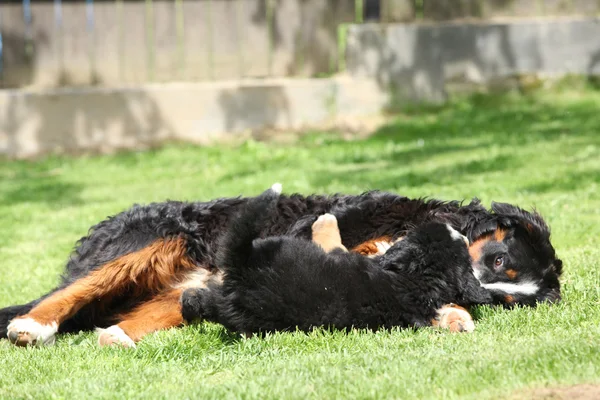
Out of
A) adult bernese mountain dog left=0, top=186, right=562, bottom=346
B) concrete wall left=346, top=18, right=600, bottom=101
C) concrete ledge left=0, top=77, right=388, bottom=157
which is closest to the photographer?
adult bernese mountain dog left=0, top=186, right=562, bottom=346

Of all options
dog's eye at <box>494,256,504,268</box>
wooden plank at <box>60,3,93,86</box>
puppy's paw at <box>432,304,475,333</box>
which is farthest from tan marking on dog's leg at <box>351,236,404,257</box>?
wooden plank at <box>60,3,93,86</box>

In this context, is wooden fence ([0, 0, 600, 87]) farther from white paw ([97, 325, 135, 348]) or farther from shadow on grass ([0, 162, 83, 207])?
white paw ([97, 325, 135, 348])

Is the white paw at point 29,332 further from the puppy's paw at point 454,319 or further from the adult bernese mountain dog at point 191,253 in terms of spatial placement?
the puppy's paw at point 454,319

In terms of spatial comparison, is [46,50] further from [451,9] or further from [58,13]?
[451,9]

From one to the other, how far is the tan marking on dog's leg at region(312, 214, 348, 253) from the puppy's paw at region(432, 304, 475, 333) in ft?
2.58

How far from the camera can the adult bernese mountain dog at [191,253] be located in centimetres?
538

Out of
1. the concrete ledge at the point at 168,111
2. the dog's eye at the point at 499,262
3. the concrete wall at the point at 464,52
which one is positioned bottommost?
the dog's eye at the point at 499,262

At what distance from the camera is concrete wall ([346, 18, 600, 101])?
12.6m

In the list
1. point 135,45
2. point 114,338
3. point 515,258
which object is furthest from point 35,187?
point 515,258

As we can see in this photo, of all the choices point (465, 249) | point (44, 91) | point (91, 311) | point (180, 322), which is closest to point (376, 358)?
point (465, 249)

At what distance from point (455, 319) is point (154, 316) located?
1899 mm

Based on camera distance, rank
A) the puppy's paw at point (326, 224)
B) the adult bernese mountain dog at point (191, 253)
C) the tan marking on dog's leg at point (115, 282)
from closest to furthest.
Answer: the tan marking on dog's leg at point (115, 282) → the adult bernese mountain dog at point (191, 253) → the puppy's paw at point (326, 224)

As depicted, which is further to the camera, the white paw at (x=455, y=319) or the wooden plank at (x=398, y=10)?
the wooden plank at (x=398, y=10)

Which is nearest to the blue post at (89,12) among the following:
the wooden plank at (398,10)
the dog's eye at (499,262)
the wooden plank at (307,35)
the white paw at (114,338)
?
the wooden plank at (307,35)
